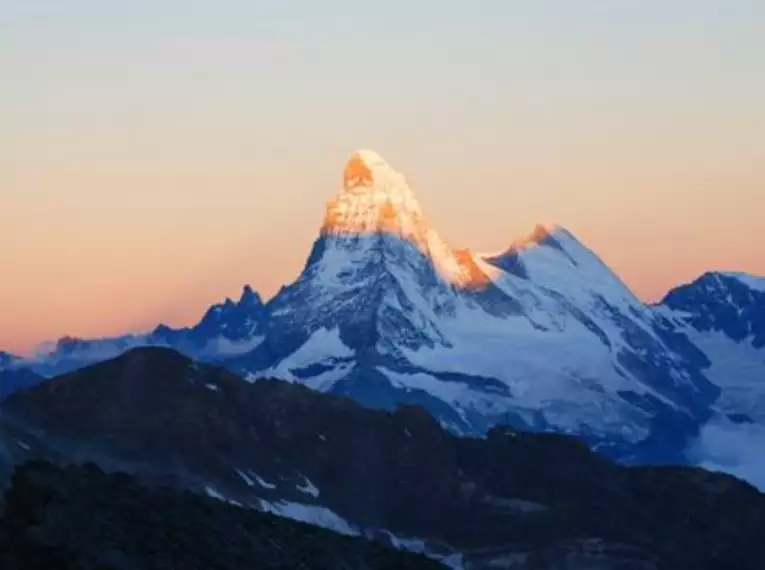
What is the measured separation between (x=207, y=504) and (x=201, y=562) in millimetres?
21586

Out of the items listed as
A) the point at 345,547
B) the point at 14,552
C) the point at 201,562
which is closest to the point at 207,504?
the point at 345,547

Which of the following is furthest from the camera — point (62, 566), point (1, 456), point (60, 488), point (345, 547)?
point (1, 456)

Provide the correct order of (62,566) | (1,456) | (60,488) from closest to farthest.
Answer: (62,566)
(60,488)
(1,456)

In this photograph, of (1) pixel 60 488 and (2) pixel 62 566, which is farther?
(1) pixel 60 488

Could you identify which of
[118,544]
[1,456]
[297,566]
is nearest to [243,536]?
[297,566]

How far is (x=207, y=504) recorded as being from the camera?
157125mm

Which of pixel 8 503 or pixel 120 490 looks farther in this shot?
pixel 120 490

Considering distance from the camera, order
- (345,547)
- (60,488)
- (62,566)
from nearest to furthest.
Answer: (62,566) < (60,488) < (345,547)

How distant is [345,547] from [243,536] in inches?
472

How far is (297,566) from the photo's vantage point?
144 metres

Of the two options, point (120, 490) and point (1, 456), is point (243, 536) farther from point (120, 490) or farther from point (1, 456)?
point (1, 456)

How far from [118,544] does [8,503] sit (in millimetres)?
7512

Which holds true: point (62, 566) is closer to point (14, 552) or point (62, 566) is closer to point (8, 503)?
point (14, 552)

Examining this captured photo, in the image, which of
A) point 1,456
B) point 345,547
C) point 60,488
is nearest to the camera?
point 60,488
